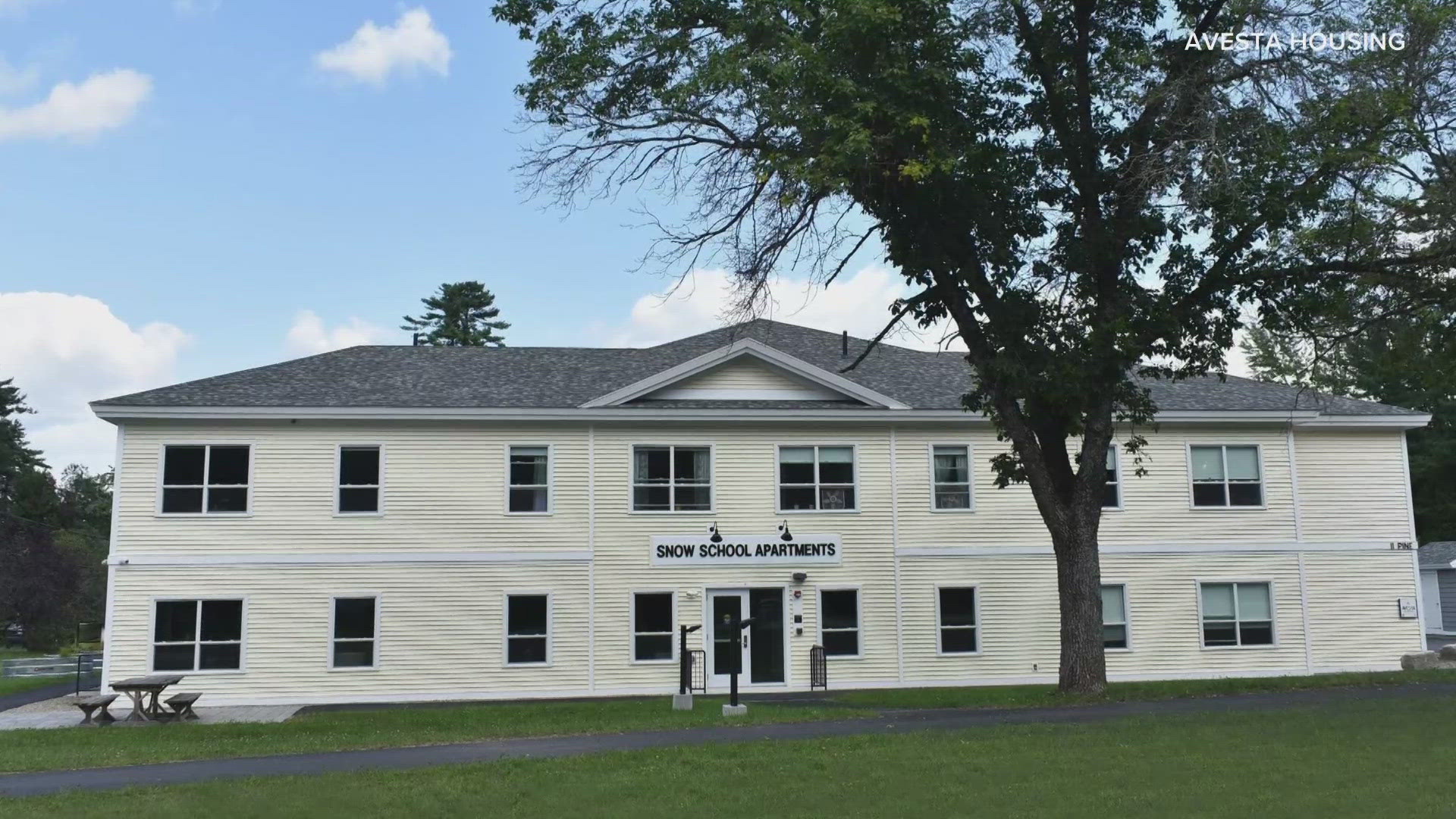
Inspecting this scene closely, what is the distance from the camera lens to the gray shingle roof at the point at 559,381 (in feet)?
76.5

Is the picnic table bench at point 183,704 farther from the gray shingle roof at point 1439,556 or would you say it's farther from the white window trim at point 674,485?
the gray shingle roof at point 1439,556

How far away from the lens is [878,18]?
48.2 ft

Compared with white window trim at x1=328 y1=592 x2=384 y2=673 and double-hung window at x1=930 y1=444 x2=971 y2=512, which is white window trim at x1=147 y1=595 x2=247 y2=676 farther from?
double-hung window at x1=930 y1=444 x2=971 y2=512

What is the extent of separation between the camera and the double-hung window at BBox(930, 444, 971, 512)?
24406mm

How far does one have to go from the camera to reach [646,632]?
2330 cm

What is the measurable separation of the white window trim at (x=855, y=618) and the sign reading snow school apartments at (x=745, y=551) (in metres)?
0.52

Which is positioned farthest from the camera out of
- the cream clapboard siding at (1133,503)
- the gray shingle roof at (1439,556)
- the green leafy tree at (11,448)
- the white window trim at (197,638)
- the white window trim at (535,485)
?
the green leafy tree at (11,448)

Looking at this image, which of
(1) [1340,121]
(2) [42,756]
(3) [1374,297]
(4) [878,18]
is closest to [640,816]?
(2) [42,756]

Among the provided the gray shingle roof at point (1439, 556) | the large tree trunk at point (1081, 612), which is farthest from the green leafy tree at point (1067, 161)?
the gray shingle roof at point (1439, 556)

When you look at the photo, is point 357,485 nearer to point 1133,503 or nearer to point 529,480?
point 529,480

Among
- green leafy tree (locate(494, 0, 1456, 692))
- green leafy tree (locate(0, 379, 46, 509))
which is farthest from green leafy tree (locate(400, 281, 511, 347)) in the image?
green leafy tree (locate(494, 0, 1456, 692))

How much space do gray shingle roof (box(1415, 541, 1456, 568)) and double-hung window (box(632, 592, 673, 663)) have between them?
2870 centimetres

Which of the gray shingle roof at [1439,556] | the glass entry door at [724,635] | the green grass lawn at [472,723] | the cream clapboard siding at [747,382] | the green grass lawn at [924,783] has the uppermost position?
the cream clapboard siding at [747,382]

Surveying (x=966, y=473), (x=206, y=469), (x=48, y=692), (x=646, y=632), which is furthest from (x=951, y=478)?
(x=48, y=692)
